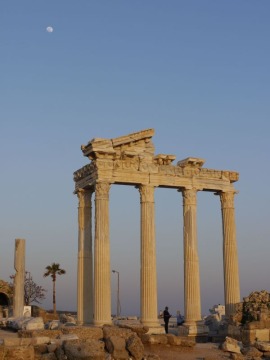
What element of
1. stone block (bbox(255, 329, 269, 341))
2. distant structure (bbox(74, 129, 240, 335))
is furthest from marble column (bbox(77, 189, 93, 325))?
stone block (bbox(255, 329, 269, 341))

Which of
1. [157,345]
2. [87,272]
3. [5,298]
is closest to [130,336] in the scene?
[157,345]

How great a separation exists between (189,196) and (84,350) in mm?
15809

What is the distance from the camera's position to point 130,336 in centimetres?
2309

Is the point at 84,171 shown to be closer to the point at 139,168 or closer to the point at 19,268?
the point at 139,168

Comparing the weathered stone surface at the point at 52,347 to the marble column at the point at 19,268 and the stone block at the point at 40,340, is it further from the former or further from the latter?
the marble column at the point at 19,268

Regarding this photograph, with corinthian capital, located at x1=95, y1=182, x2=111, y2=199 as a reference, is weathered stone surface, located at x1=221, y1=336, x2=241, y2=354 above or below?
below

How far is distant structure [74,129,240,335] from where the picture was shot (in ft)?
100

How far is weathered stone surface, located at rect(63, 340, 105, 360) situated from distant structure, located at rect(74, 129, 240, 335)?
8939mm

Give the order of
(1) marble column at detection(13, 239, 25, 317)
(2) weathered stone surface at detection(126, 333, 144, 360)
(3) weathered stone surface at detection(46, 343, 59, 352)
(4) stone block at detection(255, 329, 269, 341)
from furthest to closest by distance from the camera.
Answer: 1. (1) marble column at detection(13, 239, 25, 317)
2. (4) stone block at detection(255, 329, 269, 341)
3. (2) weathered stone surface at detection(126, 333, 144, 360)
4. (3) weathered stone surface at detection(46, 343, 59, 352)

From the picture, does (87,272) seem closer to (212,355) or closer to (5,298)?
(212,355)

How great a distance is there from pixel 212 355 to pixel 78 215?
12497mm

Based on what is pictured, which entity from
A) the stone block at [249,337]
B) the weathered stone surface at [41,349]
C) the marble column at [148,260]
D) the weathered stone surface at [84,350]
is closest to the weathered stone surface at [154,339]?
the marble column at [148,260]

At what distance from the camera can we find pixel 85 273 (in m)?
32.5

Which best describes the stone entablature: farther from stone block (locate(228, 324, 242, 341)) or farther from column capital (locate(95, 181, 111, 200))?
stone block (locate(228, 324, 242, 341))
